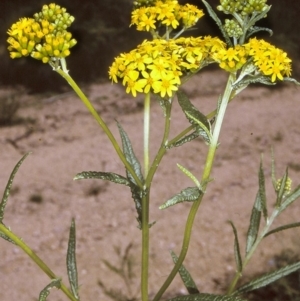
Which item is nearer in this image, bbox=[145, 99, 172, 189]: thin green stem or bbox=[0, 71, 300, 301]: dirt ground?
bbox=[145, 99, 172, 189]: thin green stem

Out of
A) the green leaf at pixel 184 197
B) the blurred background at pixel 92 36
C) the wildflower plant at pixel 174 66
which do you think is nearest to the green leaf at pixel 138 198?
the wildflower plant at pixel 174 66

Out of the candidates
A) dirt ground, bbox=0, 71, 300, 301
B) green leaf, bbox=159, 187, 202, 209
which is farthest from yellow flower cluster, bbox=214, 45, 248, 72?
dirt ground, bbox=0, 71, 300, 301

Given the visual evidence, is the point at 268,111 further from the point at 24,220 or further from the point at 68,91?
the point at 24,220

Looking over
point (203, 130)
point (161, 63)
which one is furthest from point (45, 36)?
point (203, 130)

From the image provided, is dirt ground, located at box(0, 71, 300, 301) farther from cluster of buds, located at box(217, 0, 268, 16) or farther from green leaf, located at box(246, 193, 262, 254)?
cluster of buds, located at box(217, 0, 268, 16)

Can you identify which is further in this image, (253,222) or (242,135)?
(242,135)

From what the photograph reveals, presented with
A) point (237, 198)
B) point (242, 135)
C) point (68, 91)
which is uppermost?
point (68, 91)

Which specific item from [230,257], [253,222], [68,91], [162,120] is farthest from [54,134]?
[253,222]
